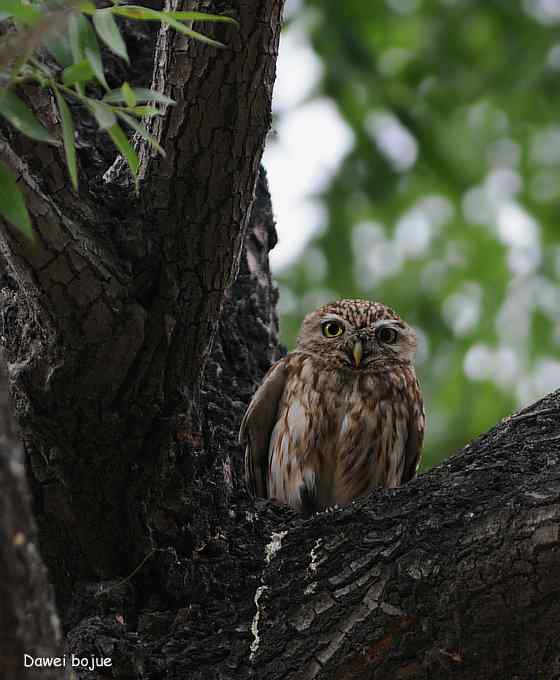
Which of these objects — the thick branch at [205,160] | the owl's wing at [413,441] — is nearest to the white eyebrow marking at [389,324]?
the owl's wing at [413,441]

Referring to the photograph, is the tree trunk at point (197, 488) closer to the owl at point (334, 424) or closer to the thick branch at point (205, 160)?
the thick branch at point (205, 160)

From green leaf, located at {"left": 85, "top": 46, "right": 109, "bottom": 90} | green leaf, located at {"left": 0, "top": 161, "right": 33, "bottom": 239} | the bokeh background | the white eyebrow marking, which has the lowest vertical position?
green leaf, located at {"left": 0, "top": 161, "right": 33, "bottom": 239}

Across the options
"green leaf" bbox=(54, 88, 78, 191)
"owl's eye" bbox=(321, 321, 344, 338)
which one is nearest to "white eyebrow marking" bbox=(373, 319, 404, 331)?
"owl's eye" bbox=(321, 321, 344, 338)

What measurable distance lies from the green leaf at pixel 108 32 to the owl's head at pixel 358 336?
8.15ft

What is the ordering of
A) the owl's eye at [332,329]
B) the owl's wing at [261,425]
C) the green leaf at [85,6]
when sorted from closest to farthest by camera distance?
the green leaf at [85,6] < the owl's wing at [261,425] < the owl's eye at [332,329]

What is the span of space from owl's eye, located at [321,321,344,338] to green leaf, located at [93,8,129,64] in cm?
258

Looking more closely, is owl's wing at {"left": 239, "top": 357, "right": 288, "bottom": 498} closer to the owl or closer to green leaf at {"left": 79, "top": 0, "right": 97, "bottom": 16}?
the owl

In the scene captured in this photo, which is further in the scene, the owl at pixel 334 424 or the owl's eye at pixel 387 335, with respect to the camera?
the owl's eye at pixel 387 335

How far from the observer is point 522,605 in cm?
201

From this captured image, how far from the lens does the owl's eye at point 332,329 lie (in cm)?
402

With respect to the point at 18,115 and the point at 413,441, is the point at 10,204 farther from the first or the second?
the point at 413,441

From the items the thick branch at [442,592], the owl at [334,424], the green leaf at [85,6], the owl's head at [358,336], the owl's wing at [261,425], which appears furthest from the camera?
the owl's head at [358,336]

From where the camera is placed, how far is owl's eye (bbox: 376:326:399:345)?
4.01m

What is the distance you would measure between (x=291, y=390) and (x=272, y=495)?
1.35ft
